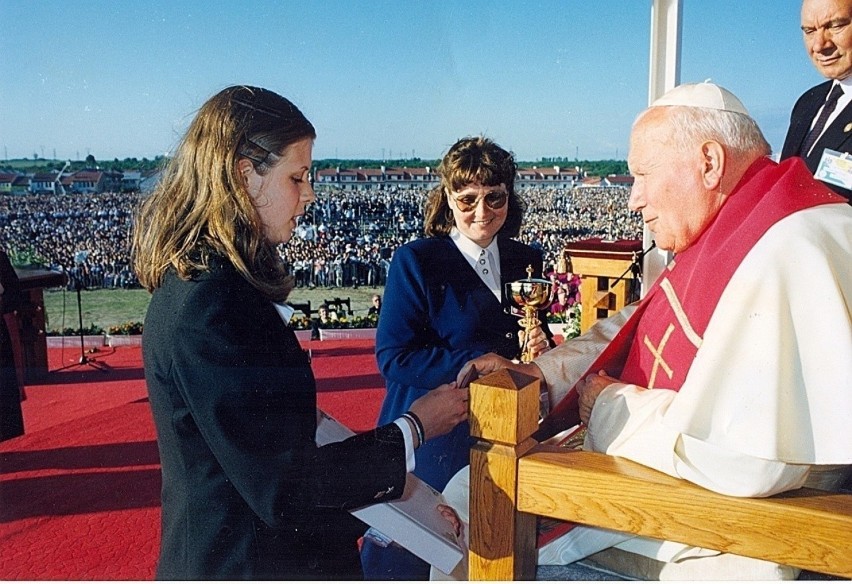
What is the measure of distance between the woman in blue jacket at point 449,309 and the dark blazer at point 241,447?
0.84m

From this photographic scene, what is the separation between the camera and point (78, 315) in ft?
14.9

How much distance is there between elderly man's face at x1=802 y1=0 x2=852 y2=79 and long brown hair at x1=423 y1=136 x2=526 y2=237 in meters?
1.17

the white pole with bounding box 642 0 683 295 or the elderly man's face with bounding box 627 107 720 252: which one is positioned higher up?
the white pole with bounding box 642 0 683 295

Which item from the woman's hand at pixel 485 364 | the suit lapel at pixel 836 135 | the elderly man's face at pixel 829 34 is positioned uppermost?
the elderly man's face at pixel 829 34

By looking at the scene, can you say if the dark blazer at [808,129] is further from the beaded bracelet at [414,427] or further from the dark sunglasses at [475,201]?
the beaded bracelet at [414,427]

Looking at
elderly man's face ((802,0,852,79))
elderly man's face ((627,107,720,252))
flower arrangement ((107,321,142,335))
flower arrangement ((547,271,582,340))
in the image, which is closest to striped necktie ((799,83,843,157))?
elderly man's face ((802,0,852,79))

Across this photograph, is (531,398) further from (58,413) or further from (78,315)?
(58,413)

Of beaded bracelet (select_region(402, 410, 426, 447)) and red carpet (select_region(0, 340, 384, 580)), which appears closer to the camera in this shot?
beaded bracelet (select_region(402, 410, 426, 447))

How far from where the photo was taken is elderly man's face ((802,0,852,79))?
239cm

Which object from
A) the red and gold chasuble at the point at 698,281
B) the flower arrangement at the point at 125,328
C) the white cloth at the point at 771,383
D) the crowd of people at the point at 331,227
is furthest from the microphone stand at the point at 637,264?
the flower arrangement at the point at 125,328

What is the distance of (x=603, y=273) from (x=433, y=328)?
66.5 inches

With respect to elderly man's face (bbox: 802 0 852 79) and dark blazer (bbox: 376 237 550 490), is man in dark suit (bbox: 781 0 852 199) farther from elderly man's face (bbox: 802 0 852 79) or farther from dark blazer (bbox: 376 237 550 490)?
dark blazer (bbox: 376 237 550 490)

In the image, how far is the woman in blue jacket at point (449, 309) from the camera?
2385mm

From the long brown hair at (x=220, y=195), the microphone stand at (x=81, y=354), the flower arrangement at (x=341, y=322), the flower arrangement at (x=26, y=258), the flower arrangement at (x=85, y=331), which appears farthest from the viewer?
the flower arrangement at (x=341, y=322)
